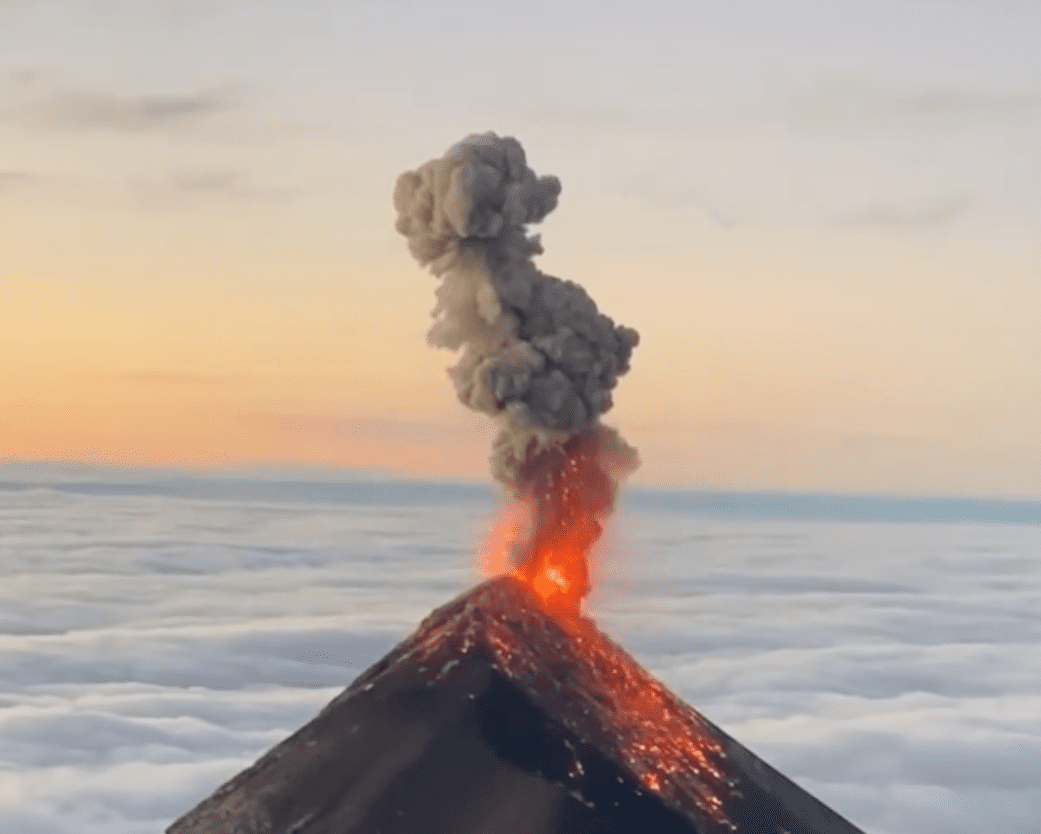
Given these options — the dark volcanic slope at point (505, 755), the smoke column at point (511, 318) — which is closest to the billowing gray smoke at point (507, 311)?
the smoke column at point (511, 318)

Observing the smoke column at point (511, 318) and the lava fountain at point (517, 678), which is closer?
the lava fountain at point (517, 678)

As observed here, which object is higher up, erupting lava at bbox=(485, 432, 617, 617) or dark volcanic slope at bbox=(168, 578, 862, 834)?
erupting lava at bbox=(485, 432, 617, 617)

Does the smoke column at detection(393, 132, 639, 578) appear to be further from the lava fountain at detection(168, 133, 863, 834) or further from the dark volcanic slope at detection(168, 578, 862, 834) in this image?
the dark volcanic slope at detection(168, 578, 862, 834)

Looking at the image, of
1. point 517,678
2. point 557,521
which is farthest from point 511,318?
point 517,678

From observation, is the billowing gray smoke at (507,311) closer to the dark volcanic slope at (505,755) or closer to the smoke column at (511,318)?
the smoke column at (511,318)

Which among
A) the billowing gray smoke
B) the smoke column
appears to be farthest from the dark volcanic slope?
the billowing gray smoke

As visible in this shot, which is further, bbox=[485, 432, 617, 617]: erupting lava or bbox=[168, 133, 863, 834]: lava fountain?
bbox=[485, 432, 617, 617]: erupting lava

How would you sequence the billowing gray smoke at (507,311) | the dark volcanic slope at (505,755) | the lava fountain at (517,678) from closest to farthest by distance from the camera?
the dark volcanic slope at (505,755) → the lava fountain at (517,678) → the billowing gray smoke at (507,311)
